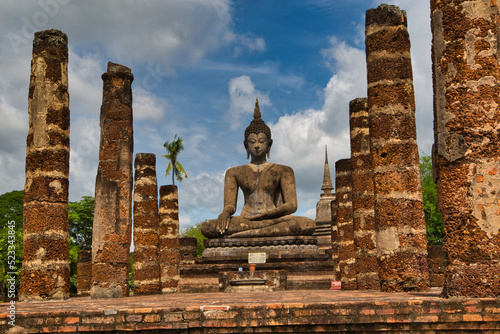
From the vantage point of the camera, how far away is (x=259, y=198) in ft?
55.9

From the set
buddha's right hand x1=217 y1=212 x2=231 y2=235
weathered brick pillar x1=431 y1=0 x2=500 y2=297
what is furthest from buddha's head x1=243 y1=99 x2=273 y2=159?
weathered brick pillar x1=431 y1=0 x2=500 y2=297

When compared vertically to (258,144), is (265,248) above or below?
below

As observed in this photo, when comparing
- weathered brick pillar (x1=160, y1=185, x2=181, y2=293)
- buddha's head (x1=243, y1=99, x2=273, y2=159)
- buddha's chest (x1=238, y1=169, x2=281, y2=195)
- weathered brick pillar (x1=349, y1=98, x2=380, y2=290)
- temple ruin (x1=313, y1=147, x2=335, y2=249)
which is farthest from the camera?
temple ruin (x1=313, y1=147, x2=335, y2=249)

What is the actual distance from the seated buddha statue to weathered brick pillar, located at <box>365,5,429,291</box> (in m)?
6.71

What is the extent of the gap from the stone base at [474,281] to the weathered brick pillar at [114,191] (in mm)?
6310

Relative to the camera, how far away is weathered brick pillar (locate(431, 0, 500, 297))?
5863 mm

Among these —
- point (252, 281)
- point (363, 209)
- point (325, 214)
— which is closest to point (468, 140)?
point (363, 209)

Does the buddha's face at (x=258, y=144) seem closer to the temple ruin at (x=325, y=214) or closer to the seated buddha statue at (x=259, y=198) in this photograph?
the seated buddha statue at (x=259, y=198)

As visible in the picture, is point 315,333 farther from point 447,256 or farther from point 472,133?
point 472,133

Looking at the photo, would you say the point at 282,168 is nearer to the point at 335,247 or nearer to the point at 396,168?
the point at 335,247

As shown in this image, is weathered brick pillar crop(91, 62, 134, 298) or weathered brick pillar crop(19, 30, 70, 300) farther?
weathered brick pillar crop(91, 62, 134, 298)

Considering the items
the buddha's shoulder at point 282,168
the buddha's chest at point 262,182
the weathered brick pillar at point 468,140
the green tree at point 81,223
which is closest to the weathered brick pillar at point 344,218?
the buddha's shoulder at point 282,168

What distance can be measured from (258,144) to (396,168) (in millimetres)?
8600

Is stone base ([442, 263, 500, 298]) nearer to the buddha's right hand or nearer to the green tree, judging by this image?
the buddha's right hand
